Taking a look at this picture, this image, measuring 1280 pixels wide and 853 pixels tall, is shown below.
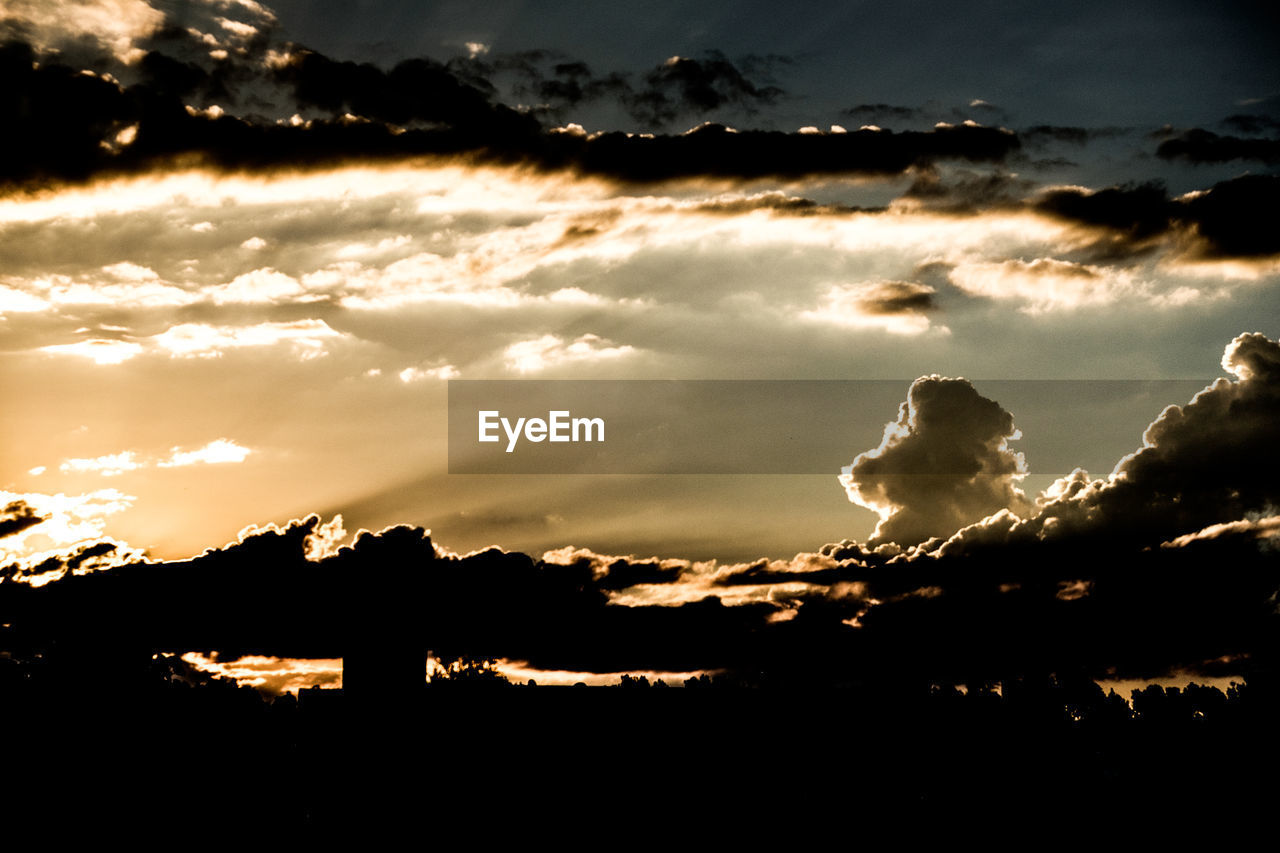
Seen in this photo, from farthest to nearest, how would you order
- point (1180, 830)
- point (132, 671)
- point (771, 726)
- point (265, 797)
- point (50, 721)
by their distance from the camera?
1. point (132, 671)
2. point (771, 726)
3. point (50, 721)
4. point (1180, 830)
5. point (265, 797)

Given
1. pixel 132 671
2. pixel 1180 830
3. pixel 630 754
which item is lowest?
pixel 1180 830

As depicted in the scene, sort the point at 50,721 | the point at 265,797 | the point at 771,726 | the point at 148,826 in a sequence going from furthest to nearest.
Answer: the point at 771,726, the point at 50,721, the point at 265,797, the point at 148,826

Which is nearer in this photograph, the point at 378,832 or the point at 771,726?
the point at 378,832

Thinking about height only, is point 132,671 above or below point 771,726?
above

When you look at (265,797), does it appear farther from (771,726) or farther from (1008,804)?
(1008,804)

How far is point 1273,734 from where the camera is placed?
160625mm

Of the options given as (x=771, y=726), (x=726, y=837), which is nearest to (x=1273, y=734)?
(x=771, y=726)

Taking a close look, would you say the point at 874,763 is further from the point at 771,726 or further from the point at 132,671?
the point at 132,671

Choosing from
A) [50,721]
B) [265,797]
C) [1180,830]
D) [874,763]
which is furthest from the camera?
[874,763]

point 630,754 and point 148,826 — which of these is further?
point 630,754

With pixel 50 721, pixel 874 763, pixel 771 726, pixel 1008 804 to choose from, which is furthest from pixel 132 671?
pixel 1008 804

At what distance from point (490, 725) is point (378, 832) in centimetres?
A: 2578

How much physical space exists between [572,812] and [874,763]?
1974 inches

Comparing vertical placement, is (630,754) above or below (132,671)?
below
